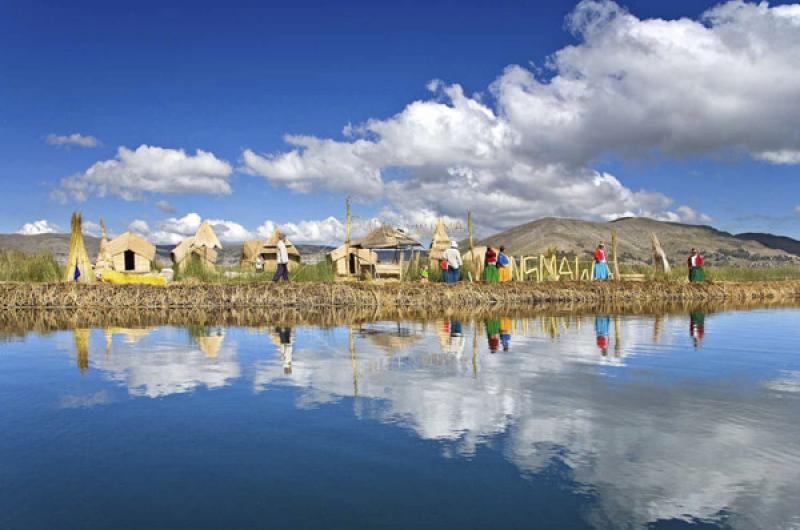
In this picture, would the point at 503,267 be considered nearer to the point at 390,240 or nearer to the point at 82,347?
the point at 390,240

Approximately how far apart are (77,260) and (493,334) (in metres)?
14.8

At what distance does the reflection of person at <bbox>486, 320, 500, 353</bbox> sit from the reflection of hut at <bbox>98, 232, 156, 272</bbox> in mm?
27359

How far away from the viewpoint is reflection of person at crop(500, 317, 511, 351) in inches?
403

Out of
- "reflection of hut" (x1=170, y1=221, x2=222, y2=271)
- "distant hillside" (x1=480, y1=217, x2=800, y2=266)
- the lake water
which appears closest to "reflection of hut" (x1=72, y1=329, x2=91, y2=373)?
the lake water

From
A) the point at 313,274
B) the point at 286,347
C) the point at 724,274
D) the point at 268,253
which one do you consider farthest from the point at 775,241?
the point at 286,347

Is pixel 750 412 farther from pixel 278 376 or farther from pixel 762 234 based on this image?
pixel 762 234

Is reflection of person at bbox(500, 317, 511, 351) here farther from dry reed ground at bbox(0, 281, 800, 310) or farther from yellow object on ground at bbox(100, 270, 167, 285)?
yellow object on ground at bbox(100, 270, 167, 285)

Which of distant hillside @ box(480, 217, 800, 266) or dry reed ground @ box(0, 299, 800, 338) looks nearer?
dry reed ground @ box(0, 299, 800, 338)

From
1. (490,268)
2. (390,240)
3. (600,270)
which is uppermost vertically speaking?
(390,240)

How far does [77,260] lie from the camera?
2023 centimetres

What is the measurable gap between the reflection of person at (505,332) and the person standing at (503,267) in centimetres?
783

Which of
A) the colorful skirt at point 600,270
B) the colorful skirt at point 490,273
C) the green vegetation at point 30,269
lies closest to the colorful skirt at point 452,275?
the colorful skirt at point 490,273

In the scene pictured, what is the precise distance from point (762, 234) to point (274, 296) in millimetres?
156270

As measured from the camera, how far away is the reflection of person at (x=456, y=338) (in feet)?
31.3
